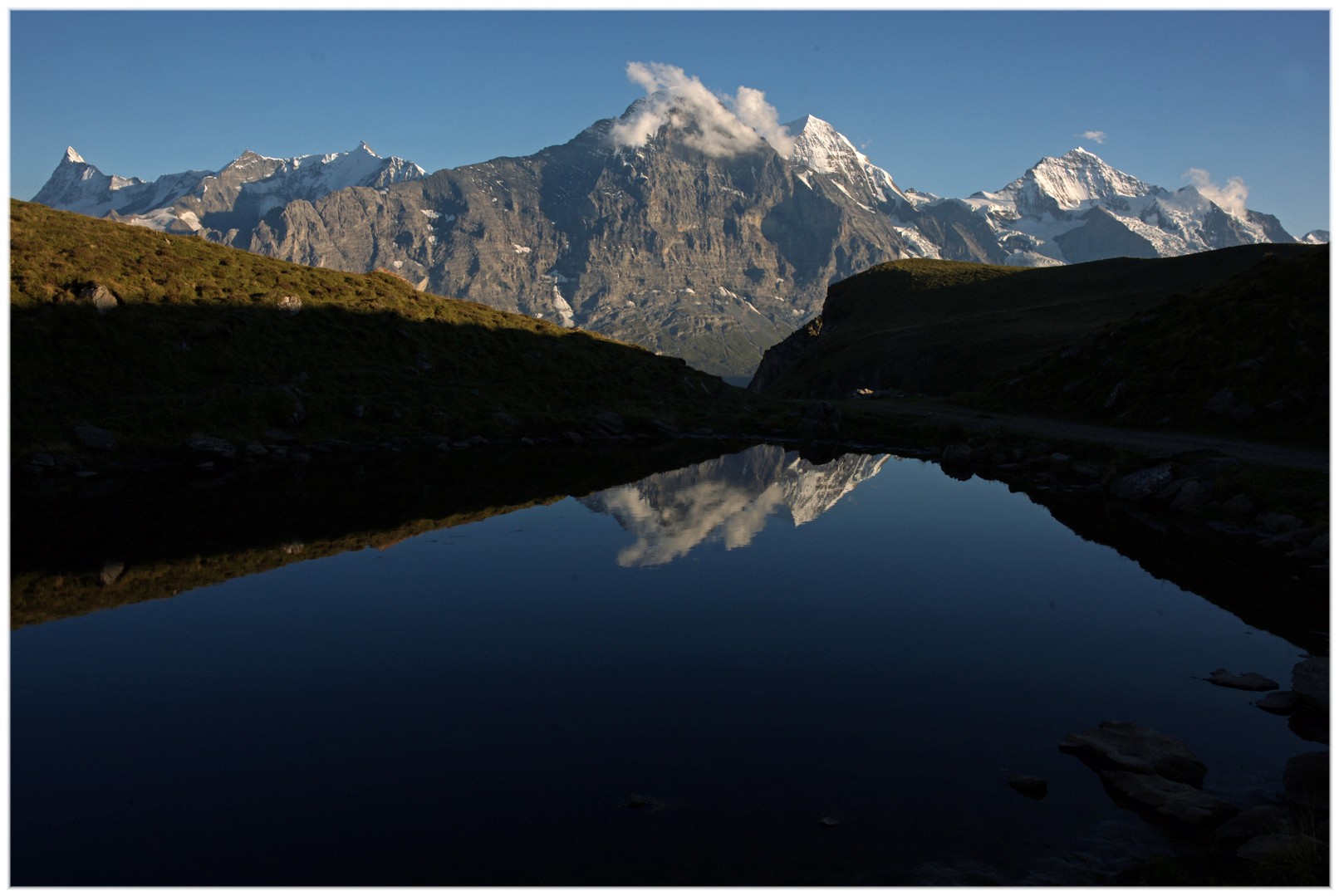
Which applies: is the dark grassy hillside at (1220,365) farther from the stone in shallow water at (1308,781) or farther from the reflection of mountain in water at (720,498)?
the stone in shallow water at (1308,781)

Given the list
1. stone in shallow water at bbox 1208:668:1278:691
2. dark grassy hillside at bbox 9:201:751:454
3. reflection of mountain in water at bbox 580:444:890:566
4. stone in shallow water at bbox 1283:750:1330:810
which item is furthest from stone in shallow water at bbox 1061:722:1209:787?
dark grassy hillside at bbox 9:201:751:454

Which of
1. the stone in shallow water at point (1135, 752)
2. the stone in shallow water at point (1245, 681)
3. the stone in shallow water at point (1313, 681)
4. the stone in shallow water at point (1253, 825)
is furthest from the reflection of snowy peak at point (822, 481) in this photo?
the stone in shallow water at point (1253, 825)

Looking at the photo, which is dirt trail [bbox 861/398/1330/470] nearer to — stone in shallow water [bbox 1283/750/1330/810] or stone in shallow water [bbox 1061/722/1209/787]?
stone in shallow water [bbox 1283/750/1330/810]

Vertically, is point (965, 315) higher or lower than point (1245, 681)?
higher

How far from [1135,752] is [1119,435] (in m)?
45.1

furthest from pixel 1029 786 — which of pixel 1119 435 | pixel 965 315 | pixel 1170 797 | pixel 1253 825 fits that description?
pixel 965 315

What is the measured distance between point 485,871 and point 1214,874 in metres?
10.2

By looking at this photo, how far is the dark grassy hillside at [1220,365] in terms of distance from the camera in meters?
51.0

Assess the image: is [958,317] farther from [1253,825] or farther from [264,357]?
[1253,825]

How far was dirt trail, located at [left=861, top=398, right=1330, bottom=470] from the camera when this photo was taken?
4359cm

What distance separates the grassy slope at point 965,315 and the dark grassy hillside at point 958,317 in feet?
0.76

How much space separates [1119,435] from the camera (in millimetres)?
55656

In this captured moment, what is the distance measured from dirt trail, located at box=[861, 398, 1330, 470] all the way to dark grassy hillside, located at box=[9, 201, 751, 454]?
18885mm

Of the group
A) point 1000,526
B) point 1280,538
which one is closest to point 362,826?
point 1000,526
